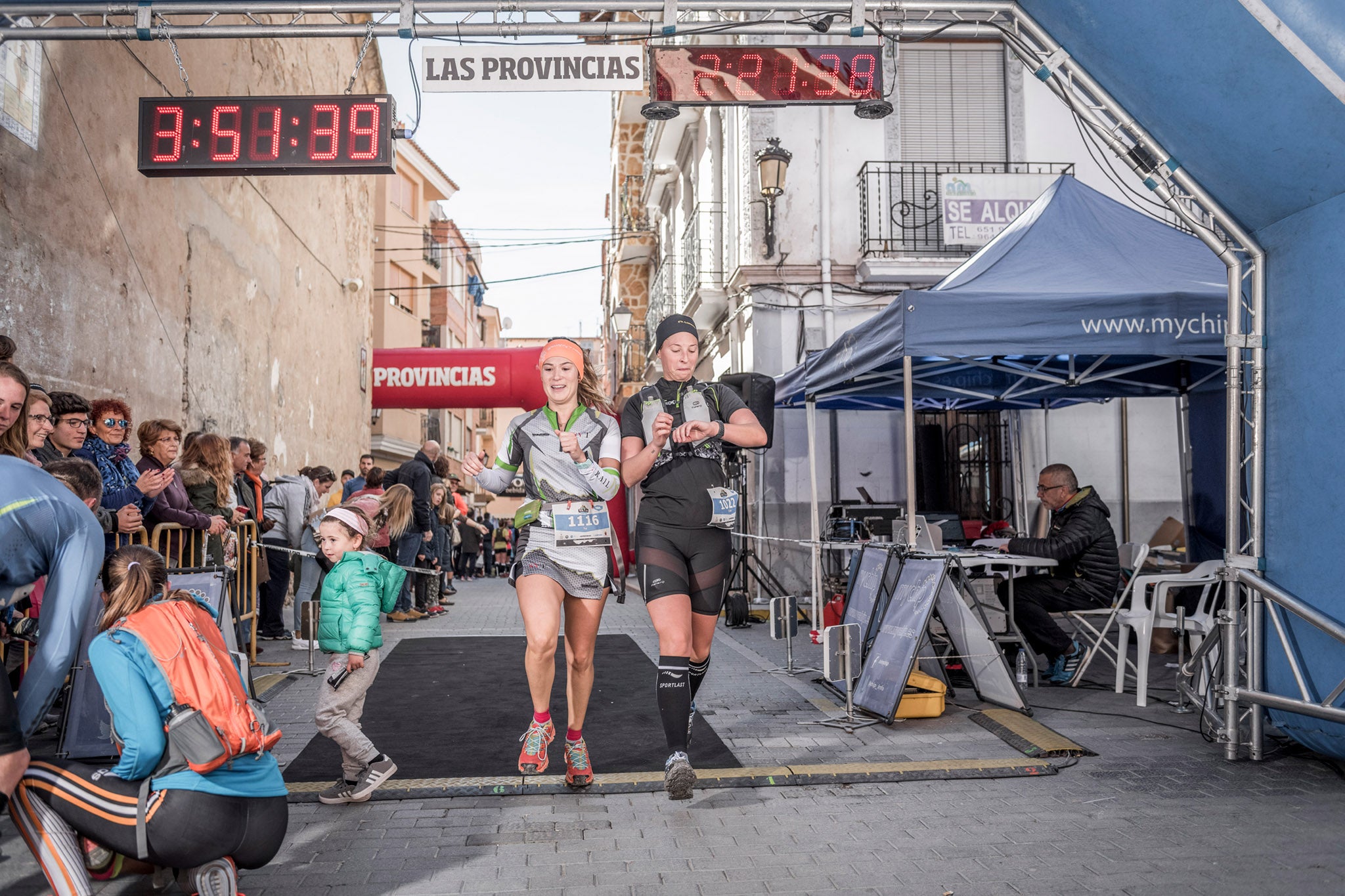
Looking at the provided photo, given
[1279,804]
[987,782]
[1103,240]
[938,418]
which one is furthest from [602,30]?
[938,418]

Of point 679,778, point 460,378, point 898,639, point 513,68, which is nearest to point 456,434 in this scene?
point 460,378

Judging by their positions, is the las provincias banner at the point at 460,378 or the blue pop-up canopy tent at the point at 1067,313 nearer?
the blue pop-up canopy tent at the point at 1067,313

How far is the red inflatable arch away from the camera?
22.0 metres

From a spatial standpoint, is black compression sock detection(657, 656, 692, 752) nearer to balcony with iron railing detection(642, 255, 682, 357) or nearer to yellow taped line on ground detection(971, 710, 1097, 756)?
yellow taped line on ground detection(971, 710, 1097, 756)

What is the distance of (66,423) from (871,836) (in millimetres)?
4981

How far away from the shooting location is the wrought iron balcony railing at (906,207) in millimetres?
14570

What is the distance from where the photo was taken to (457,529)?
76.2 feet

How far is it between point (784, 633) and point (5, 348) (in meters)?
5.08

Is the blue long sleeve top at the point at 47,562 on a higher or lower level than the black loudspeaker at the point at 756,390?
lower

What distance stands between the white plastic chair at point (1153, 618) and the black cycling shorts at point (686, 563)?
345cm

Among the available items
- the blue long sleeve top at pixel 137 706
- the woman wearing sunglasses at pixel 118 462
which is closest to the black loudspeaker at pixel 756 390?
the woman wearing sunglasses at pixel 118 462

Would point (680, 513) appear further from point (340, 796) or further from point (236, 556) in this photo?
point (236, 556)

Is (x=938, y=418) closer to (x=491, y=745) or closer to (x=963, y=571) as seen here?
(x=963, y=571)

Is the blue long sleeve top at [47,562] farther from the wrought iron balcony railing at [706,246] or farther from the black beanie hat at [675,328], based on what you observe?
the wrought iron balcony railing at [706,246]
